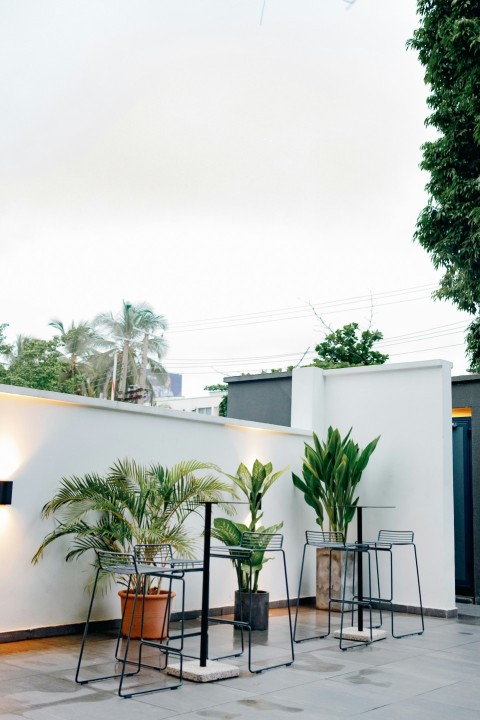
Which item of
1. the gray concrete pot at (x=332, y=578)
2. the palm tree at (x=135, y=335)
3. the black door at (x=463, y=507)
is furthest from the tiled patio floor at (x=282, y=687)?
the palm tree at (x=135, y=335)

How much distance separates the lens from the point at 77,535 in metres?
6.36

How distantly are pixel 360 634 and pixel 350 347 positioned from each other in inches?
726

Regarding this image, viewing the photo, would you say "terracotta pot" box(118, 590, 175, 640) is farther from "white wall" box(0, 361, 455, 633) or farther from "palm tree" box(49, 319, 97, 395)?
"palm tree" box(49, 319, 97, 395)

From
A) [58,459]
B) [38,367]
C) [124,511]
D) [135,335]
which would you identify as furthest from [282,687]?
[135,335]

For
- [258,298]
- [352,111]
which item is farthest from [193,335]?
[352,111]

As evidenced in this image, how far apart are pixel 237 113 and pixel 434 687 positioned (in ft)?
36.7

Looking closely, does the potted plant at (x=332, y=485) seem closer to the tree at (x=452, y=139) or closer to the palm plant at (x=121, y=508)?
the palm plant at (x=121, y=508)

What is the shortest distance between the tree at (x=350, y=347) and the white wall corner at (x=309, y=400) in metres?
14.7

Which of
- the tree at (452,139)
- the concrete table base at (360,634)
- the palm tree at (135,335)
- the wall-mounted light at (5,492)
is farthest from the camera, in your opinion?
the palm tree at (135,335)

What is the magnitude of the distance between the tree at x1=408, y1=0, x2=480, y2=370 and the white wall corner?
5115 millimetres

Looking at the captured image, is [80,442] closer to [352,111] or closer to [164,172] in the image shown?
[352,111]

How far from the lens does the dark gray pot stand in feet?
22.7

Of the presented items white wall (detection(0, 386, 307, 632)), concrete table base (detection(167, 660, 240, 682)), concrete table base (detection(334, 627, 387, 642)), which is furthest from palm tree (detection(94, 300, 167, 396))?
concrete table base (detection(167, 660, 240, 682))

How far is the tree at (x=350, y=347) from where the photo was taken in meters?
24.3
